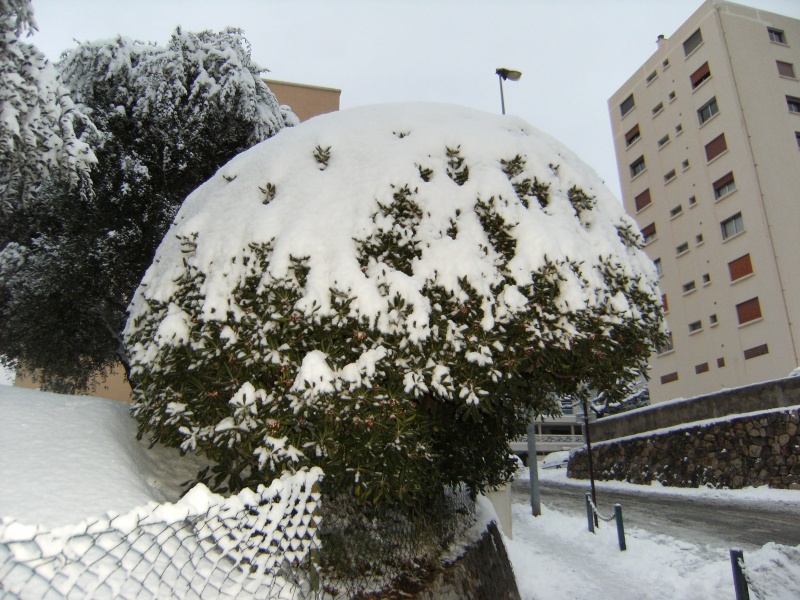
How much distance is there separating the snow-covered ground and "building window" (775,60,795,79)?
919 inches

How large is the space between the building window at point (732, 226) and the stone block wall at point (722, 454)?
10.1 metres

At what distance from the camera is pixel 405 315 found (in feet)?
12.2

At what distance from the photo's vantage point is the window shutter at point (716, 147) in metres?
23.9

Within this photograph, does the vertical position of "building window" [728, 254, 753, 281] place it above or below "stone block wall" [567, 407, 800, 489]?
above

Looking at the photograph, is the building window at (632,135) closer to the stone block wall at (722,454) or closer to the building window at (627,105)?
the building window at (627,105)

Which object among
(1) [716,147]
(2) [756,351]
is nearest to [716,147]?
(1) [716,147]

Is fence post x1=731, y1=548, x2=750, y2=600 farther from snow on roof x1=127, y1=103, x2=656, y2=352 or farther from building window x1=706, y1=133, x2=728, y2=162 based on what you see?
building window x1=706, y1=133, x2=728, y2=162

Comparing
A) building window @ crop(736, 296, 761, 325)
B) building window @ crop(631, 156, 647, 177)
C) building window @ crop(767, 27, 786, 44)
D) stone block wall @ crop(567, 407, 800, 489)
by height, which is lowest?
stone block wall @ crop(567, 407, 800, 489)

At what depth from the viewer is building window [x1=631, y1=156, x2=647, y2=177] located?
2947 cm

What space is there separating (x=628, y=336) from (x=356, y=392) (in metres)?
2.17

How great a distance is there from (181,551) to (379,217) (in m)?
2.50

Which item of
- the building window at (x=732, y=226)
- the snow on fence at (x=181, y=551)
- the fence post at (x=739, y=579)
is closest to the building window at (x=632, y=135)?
the building window at (x=732, y=226)

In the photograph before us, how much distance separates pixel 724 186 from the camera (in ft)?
78.9

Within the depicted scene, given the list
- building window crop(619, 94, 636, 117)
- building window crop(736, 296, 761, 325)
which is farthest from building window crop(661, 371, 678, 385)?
building window crop(619, 94, 636, 117)
